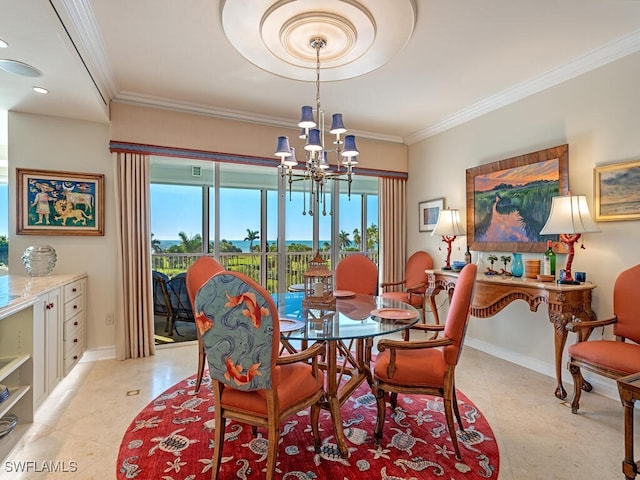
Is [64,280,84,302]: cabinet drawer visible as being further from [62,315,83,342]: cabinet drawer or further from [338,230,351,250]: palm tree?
[338,230,351,250]: palm tree

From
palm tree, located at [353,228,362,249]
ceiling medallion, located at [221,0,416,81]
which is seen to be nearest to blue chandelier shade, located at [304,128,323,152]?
ceiling medallion, located at [221,0,416,81]

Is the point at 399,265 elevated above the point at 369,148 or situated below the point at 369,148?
below

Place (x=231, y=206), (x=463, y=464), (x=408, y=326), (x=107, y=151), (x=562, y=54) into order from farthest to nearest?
(x=231, y=206), (x=107, y=151), (x=562, y=54), (x=408, y=326), (x=463, y=464)

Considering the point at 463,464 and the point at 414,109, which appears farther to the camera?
the point at 414,109

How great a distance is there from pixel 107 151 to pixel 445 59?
3.38 meters

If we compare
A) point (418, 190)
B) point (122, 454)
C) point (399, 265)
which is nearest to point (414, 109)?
point (418, 190)

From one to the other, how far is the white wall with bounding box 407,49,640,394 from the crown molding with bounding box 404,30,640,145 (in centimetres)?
5

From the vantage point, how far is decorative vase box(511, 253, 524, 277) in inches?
128

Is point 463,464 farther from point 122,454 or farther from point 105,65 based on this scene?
point 105,65

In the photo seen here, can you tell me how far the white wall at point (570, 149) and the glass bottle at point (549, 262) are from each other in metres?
0.11

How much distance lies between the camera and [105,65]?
2861mm

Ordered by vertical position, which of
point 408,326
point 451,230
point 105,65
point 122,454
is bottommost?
point 122,454

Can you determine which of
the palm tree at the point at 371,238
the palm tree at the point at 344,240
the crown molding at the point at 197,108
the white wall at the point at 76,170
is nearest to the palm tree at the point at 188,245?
the white wall at the point at 76,170

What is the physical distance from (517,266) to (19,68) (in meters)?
4.39
